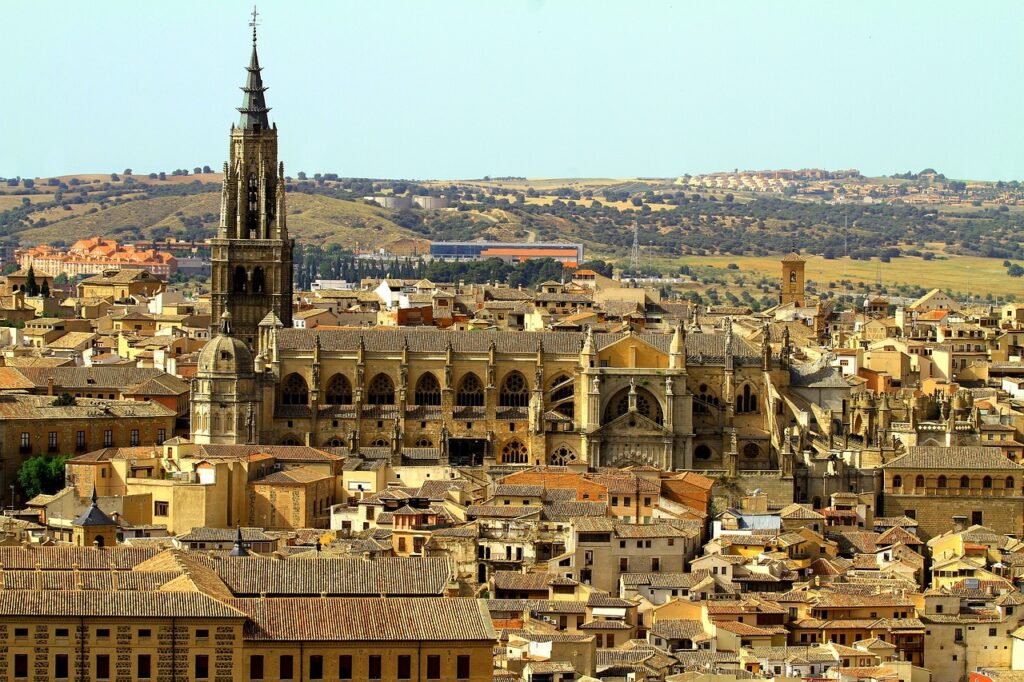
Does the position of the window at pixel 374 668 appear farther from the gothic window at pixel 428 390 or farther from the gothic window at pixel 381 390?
→ the gothic window at pixel 381 390

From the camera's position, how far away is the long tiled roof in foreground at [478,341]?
345 feet

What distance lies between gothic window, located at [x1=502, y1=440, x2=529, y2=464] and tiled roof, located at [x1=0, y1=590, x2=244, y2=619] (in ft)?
149

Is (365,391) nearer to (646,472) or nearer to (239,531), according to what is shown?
(646,472)

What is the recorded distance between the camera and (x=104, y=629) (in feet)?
186

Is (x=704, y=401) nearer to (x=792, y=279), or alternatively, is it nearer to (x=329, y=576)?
(x=329, y=576)

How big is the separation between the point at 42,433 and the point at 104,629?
46332 millimetres

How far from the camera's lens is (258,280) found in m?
116

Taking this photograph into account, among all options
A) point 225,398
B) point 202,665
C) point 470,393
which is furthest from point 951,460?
point 202,665

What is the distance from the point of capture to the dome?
101m

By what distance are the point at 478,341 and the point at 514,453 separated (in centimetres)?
514

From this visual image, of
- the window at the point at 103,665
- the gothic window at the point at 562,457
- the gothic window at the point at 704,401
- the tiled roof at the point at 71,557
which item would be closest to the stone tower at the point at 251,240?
the gothic window at the point at 562,457

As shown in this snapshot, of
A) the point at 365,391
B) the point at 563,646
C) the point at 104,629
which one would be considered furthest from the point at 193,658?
the point at 365,391

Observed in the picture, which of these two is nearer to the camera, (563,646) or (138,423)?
(563,646)

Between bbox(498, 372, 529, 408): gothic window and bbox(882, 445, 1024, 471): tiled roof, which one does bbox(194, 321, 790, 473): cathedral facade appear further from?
bbox(882, 445, 1024, 471): tiled roof
